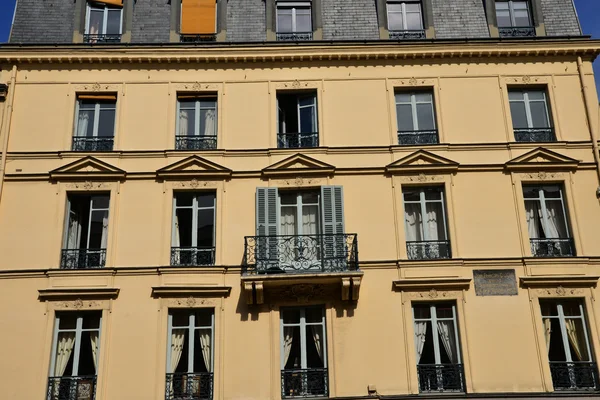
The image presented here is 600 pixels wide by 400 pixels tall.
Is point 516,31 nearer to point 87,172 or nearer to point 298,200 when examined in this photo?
point 298,200

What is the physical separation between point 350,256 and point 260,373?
12.0 feet

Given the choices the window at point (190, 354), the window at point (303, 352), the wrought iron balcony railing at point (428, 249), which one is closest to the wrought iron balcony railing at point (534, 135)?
the wrought iron balcony railing at point (428, 249)

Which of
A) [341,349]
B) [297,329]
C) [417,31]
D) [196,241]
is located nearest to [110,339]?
[196,241]

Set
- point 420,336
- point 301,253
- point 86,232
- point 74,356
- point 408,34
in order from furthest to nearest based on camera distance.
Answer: point 408,34 → point 86,232 → point 301,253 → point 420,336 → point 74,356

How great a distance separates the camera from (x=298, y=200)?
60.6ft

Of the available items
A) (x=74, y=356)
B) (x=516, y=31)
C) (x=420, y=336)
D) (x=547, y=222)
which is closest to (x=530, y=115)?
(x=516, y=31)

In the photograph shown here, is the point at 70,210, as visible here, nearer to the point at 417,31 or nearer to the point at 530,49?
the point at 417,31

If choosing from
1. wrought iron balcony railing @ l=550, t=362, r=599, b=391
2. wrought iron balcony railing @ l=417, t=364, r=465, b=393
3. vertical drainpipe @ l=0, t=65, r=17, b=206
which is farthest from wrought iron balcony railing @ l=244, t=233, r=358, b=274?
vertical drainpipe @ l=0, t=65, r=17, b=206

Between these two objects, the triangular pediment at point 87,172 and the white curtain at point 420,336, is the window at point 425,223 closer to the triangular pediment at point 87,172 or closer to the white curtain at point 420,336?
the white curtain at point 420,336

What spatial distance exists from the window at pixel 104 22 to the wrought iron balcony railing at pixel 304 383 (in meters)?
10.9

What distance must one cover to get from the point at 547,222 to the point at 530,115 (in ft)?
10.7

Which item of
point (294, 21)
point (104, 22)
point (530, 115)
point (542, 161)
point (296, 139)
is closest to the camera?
point (542, 161)

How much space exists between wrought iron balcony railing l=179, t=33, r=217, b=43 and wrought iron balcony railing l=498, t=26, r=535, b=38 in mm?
8497

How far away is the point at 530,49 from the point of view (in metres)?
19.6
